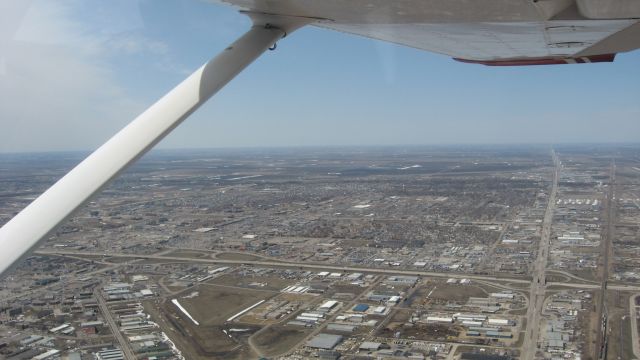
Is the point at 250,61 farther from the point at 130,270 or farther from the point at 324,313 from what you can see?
the point at 130,270

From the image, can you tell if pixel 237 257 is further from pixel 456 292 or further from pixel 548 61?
pixel 548 61

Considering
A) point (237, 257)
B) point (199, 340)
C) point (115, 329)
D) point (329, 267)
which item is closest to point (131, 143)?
point (199, 340)

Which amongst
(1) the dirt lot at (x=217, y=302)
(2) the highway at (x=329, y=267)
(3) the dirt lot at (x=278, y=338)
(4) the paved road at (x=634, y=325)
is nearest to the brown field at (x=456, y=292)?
(2) the highway at (x=329, y=267)

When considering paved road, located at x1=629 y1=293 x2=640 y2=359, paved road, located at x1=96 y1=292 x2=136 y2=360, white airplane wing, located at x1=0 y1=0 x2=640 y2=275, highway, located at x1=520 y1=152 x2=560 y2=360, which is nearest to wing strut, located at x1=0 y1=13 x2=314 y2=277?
white airplane wing, located at x1=0 y1=0 x2=640 y2=275

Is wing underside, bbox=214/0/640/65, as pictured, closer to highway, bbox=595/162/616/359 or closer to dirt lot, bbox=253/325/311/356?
dirt lot, bbox=253/325/311/356

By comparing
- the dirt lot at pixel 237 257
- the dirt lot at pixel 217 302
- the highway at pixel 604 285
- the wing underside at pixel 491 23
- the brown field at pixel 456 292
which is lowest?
the highway at pixel 604 285

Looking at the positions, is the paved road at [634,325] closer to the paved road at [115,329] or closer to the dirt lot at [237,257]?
the paved road at [115,329]
